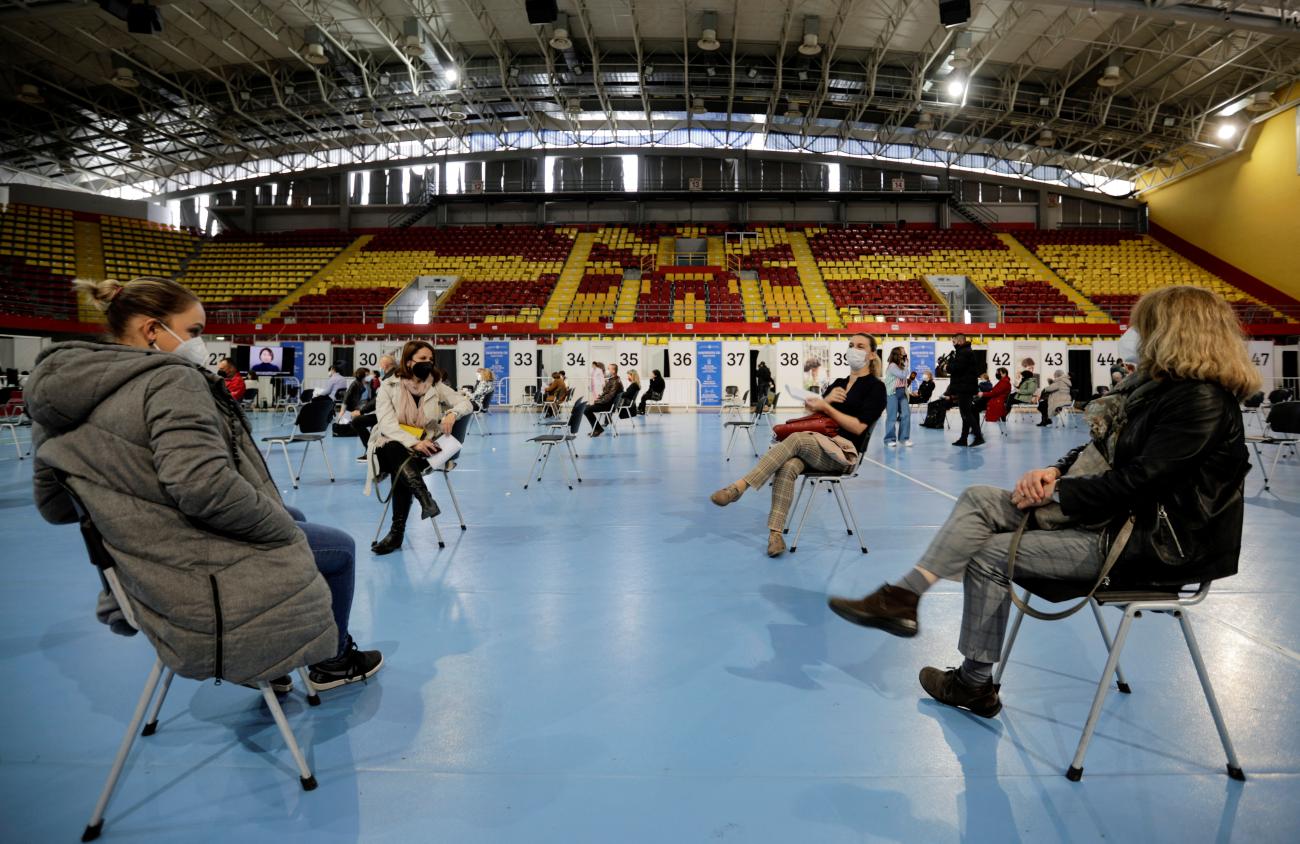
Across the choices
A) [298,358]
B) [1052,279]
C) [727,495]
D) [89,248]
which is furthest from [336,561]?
[89,248]

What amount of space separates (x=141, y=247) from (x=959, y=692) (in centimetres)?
3381

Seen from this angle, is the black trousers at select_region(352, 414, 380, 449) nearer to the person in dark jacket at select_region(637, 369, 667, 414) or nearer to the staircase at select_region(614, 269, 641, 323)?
the person in dark jacket at select_region(637, 369, 667, 414)

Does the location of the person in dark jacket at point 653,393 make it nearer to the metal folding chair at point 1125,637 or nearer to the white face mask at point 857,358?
the white face mask at point 857,358

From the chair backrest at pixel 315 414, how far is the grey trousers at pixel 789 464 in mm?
4516

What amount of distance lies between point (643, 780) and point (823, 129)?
30.1 meters

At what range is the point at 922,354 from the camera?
901 inches

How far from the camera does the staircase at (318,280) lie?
2420 cm

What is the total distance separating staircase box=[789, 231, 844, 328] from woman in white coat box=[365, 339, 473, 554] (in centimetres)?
1980

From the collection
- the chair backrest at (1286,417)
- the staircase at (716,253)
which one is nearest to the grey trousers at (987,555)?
the chair backrest at (1286,417)

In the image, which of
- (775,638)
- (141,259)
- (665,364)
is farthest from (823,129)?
(775,638)

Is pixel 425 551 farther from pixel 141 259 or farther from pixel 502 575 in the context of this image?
pixel 141 259

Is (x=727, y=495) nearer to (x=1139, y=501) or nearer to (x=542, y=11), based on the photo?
(x=1139, y=501)

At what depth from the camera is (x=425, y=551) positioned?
4320 mm

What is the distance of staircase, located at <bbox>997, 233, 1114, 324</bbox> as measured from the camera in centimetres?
2352
